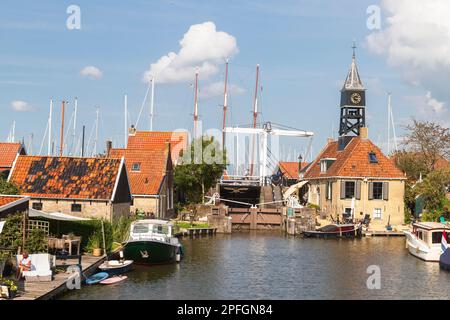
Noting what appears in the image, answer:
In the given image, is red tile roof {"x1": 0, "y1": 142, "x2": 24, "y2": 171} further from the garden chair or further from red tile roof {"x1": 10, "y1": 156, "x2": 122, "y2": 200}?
the garden chair

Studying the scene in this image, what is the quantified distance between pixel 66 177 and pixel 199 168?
28.4 meters

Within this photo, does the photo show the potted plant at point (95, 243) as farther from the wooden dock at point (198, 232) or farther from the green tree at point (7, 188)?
the wooden dock at point (198, 232)

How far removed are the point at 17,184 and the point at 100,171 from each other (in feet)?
20.9

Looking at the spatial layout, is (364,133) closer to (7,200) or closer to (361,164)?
(361,164)

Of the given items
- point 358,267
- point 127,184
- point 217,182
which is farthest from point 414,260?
point 217,182

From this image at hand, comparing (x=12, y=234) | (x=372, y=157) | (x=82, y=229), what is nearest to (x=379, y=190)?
(x=372, y=157)

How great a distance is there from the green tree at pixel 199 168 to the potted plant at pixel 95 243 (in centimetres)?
3754

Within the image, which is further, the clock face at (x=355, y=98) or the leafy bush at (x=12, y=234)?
the clock face at (x=355, y=98)

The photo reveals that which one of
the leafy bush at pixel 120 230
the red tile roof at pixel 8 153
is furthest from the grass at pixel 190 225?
the red tile roof at pixel 8 153

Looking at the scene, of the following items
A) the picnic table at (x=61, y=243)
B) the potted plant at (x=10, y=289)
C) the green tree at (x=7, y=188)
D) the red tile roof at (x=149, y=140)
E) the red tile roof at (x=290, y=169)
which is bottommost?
the potted plant at (x=10, y=289)

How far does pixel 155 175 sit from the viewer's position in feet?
219

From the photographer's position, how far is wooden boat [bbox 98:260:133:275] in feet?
117

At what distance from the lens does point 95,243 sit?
136ft

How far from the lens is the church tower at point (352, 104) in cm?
8350
